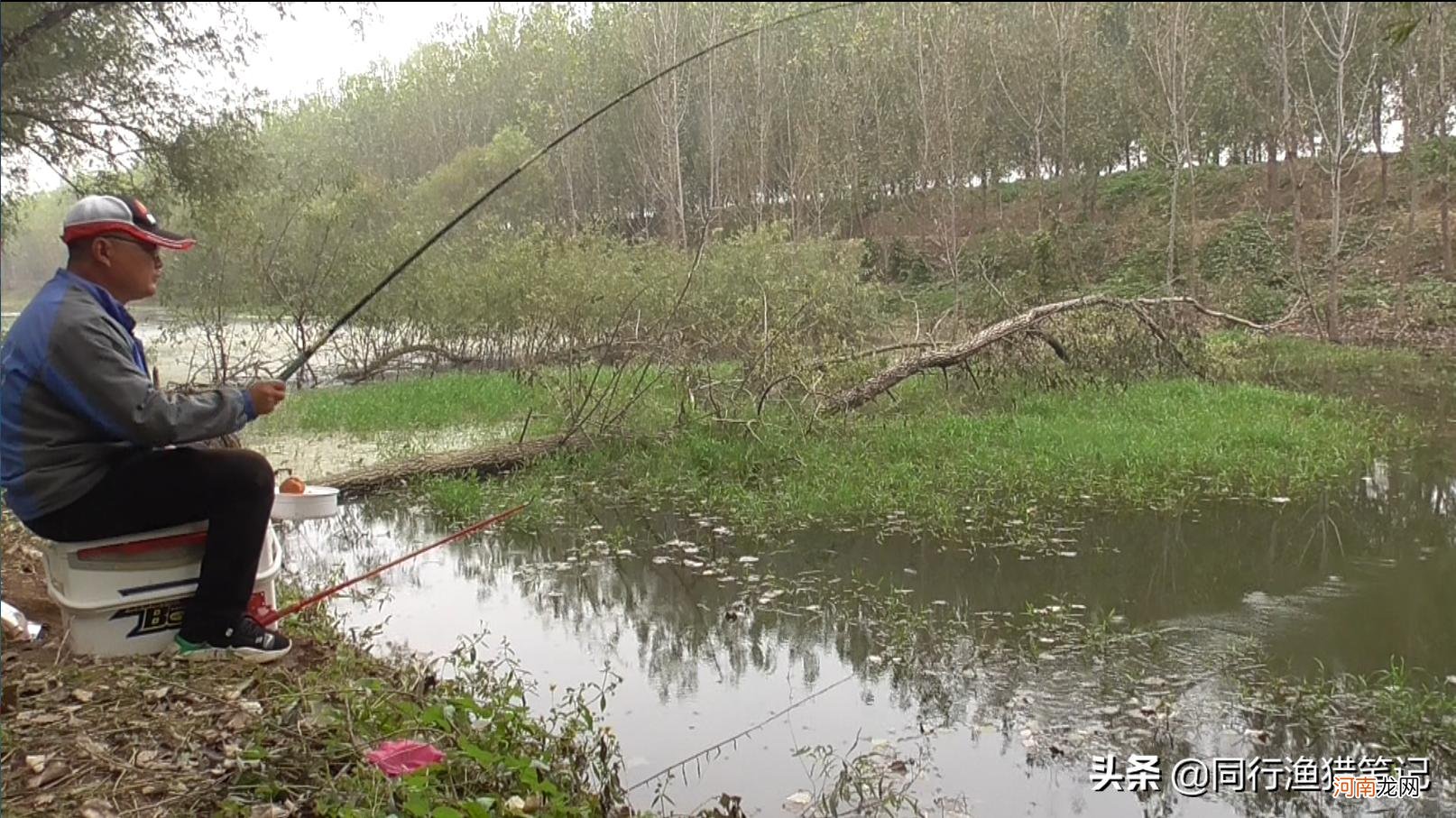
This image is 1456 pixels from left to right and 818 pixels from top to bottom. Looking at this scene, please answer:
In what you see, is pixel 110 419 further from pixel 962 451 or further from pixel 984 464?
pixel 962 451

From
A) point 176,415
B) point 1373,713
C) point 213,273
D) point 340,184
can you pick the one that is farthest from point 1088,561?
point 213,273

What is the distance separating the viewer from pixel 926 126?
8523mm

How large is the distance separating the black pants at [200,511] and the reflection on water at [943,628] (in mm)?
1380

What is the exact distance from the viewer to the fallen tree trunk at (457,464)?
7246 millimetres

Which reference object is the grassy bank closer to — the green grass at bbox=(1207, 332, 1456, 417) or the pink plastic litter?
the green grass at bbox=(1207, 332, 1456, 417)


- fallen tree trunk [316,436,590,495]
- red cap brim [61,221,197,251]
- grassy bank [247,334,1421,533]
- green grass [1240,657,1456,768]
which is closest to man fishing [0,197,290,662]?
red cap brim [61,221,197,251]

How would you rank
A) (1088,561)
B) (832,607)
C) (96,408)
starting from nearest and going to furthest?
(96,408), (832,607), (1088,561)

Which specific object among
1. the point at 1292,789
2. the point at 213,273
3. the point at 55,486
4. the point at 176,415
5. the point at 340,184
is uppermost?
the point at 340,184

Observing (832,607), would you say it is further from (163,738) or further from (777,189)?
(777,189)

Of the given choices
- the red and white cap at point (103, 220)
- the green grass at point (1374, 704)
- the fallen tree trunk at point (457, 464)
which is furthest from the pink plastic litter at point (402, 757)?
the fallen tree trunk at point (457, 464)

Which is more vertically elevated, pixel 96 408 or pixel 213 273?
pixel 213 273

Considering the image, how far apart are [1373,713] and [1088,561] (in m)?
1.86

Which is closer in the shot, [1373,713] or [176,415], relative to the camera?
[176,415]

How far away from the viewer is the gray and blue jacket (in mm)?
2387
